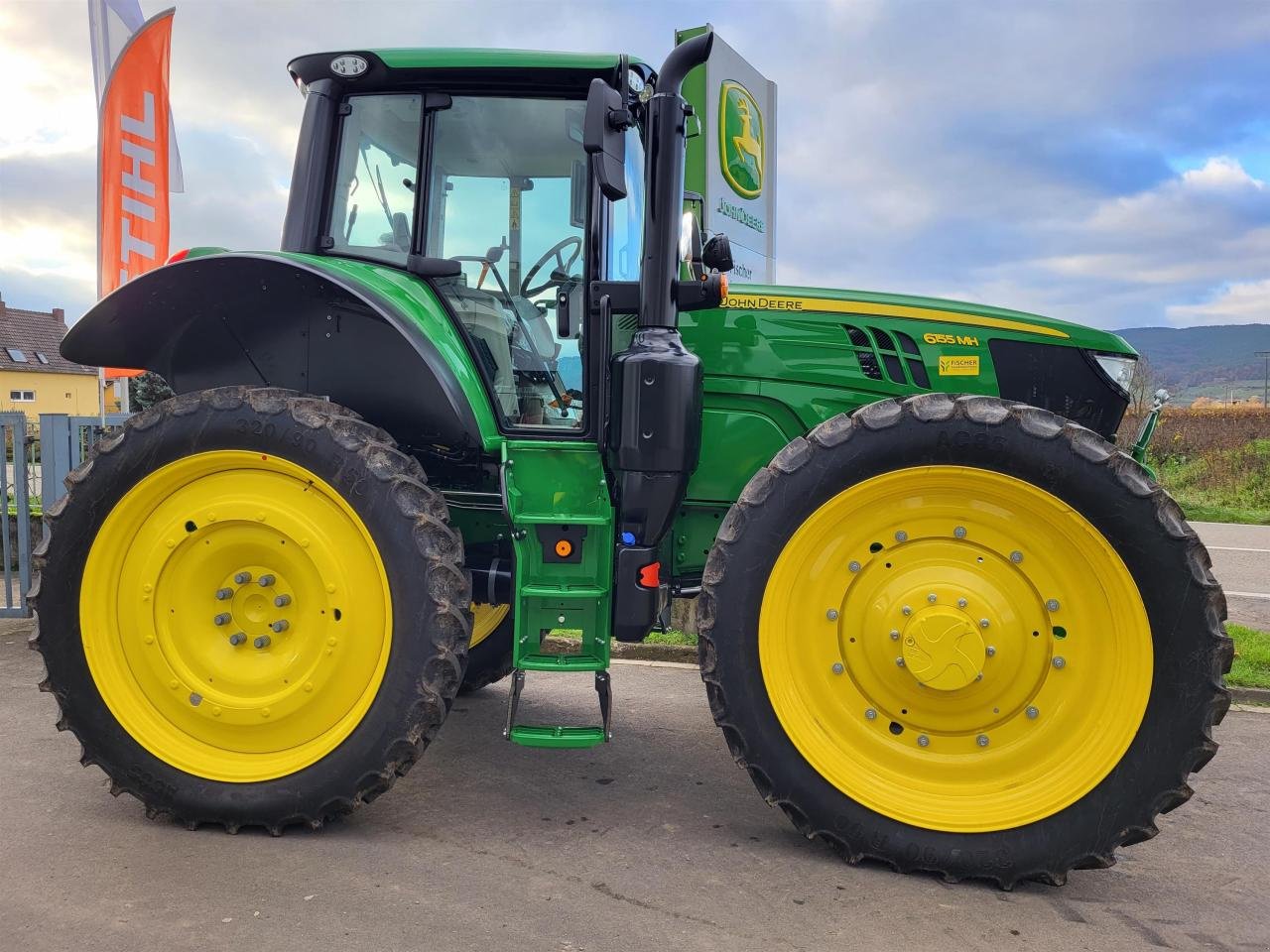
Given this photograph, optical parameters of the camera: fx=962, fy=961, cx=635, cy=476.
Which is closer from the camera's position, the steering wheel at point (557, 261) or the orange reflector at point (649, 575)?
the orange reflector at point (649, 575)

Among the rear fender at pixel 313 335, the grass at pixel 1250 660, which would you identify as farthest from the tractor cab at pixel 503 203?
the grass at pixel 1250 660

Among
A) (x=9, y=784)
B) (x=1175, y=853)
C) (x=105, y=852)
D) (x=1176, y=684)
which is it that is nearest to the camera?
(x=1176, y=684)

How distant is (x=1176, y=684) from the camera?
104 inches

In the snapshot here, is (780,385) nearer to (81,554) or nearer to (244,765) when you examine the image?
(244,765)

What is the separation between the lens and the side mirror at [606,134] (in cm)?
287

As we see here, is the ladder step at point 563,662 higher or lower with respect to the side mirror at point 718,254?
lower

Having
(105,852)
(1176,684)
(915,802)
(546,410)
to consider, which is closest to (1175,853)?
(1176,684)

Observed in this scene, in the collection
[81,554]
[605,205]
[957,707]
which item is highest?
[605,205]

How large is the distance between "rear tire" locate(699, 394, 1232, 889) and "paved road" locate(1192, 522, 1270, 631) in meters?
3.49

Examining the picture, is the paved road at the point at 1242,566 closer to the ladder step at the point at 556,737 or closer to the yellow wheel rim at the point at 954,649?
the yellow wheel rim at the point at 954,649

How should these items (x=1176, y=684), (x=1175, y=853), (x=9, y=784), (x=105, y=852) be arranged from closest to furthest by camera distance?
(x=1176, y=684), (x=105, y=852), (x=1175, y=853), (x=9, y=784)

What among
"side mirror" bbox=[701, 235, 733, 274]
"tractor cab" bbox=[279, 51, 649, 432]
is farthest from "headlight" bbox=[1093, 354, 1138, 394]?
"tractor cab" bbox=[279, 51, 649, 432]

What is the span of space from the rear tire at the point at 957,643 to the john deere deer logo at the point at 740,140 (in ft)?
20.5

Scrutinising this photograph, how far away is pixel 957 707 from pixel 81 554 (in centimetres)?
278
